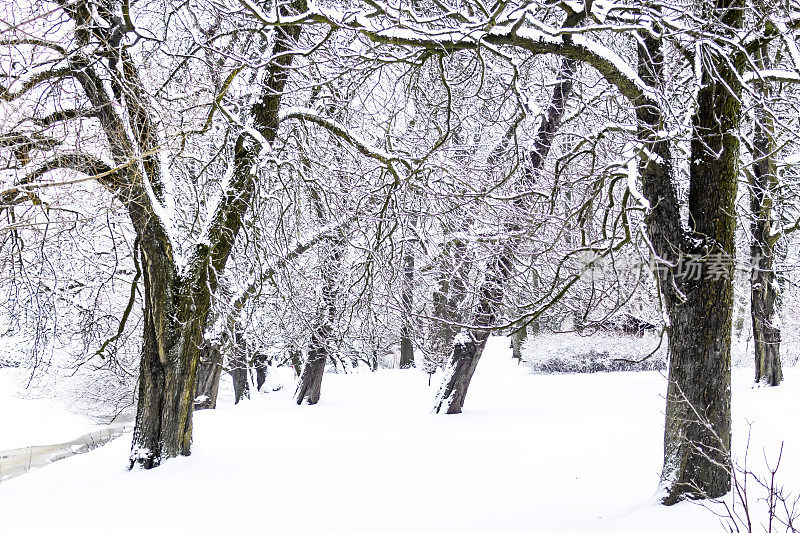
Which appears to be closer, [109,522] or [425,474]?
[109,522]

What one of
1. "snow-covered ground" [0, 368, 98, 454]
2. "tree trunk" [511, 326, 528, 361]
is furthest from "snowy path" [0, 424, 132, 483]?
"tree trunk" [511, 326, 528, 361]

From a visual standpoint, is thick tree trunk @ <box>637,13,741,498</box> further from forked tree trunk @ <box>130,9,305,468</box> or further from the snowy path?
the snowy path

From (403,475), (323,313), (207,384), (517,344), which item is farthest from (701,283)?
(517,344)

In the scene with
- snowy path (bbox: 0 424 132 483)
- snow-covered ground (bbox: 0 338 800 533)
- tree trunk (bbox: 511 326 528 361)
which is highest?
tree trunk (bbox: 511 326 528 361)

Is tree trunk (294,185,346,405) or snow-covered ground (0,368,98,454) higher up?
tree trunk (294,185,346,405)

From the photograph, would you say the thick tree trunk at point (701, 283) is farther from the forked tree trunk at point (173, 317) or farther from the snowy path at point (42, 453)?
the snowy path at point (42, 453)

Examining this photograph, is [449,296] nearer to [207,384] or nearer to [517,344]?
[207,384]

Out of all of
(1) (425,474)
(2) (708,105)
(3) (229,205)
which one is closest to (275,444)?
(1) (425,474)

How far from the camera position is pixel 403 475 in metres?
6.61

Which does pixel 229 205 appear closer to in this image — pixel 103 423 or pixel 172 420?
pixel 172 420

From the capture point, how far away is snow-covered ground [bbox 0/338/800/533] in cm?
491

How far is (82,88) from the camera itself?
6234 millimetres

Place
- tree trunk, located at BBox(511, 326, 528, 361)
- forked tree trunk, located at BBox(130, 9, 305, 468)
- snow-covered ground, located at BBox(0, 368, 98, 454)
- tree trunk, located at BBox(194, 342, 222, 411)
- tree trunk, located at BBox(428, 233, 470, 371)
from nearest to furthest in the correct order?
forked tree trunk, located at BBox(130, 9, 305, 468) < tree trunk, located at BBox(428, 233, 470, 371) < tree trunk, located at BBox(194, 342, 222, 411) < snow-covered ground, located at BBox(0, 368, 98, 454) < tree trunk, located at BBox(511, 326, 528, 361)

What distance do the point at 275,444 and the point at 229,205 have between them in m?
3.41
